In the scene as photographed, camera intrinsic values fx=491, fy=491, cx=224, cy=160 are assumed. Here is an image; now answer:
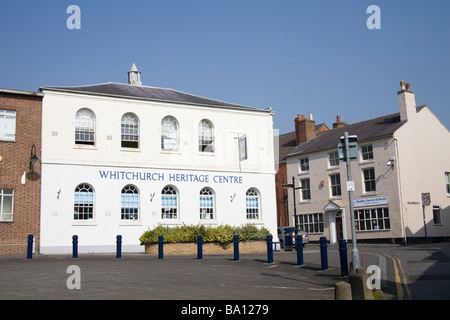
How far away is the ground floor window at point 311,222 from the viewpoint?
4062 cm

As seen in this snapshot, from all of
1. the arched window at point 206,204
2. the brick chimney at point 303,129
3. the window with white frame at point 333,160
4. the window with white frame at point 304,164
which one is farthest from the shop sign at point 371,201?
the arched window at point 206,204

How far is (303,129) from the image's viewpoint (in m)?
45.2

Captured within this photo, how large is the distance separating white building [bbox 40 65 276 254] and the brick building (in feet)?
1.52

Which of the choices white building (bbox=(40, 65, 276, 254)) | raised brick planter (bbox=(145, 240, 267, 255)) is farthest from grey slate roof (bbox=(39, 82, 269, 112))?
raised brick planter (bbox=(145, 240, 267, 255))

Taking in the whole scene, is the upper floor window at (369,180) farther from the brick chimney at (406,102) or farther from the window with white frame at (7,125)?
the window with white frame at (7,125)

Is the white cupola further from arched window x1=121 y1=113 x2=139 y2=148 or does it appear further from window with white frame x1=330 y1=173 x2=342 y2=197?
window with white frame x1=330 y1=173 x2=342 y2=197

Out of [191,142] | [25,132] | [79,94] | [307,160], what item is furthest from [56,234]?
[307,160]

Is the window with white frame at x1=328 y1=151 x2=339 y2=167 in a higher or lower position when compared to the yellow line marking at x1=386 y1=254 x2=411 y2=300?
higher

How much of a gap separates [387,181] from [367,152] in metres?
2.96

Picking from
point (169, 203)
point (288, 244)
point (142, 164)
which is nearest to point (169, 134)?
point (142, 164)

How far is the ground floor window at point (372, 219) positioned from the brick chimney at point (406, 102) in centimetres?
722

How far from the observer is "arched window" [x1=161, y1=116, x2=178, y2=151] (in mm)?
28250

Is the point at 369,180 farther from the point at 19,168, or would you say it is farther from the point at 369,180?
the point at 19,168
